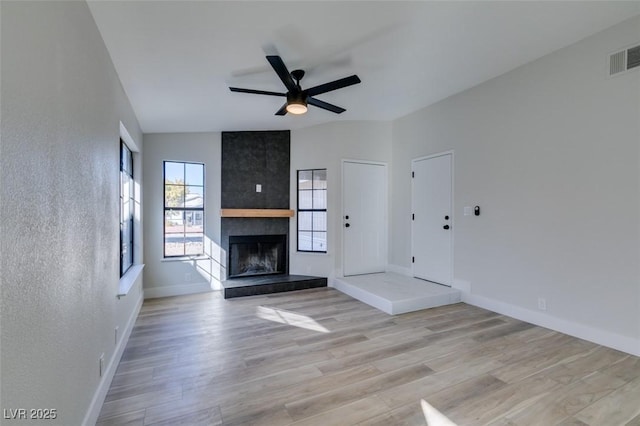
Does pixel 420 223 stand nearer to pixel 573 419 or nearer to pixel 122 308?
pixel 573 419

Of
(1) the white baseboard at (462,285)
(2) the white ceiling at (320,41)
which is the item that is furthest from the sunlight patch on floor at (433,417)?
(2) the white ceiling at (320,41)

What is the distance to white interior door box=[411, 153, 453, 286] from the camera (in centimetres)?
440

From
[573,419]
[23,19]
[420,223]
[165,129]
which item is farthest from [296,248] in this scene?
[23,19]

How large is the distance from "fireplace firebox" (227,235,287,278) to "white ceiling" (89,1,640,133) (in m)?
2.33

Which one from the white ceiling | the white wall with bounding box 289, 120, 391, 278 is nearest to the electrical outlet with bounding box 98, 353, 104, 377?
the white ceiling

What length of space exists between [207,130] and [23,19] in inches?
153

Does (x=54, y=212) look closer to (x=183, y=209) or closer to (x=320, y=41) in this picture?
(x=320, y=41)

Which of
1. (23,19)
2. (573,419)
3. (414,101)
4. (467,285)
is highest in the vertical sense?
(414,101)

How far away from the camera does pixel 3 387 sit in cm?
92

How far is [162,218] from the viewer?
15.0 ft

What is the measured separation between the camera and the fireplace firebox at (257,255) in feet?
16.6

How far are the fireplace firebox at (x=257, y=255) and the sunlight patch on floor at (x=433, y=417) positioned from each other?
369 cm

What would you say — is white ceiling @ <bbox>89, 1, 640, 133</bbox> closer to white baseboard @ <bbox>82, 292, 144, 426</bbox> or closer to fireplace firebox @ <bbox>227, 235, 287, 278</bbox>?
fireplace firebox @ <bbox>227, 235, 287, 278</bbox>

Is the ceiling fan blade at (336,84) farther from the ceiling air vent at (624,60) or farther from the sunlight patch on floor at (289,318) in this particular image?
the sunlight patch on floor at (289,318)
